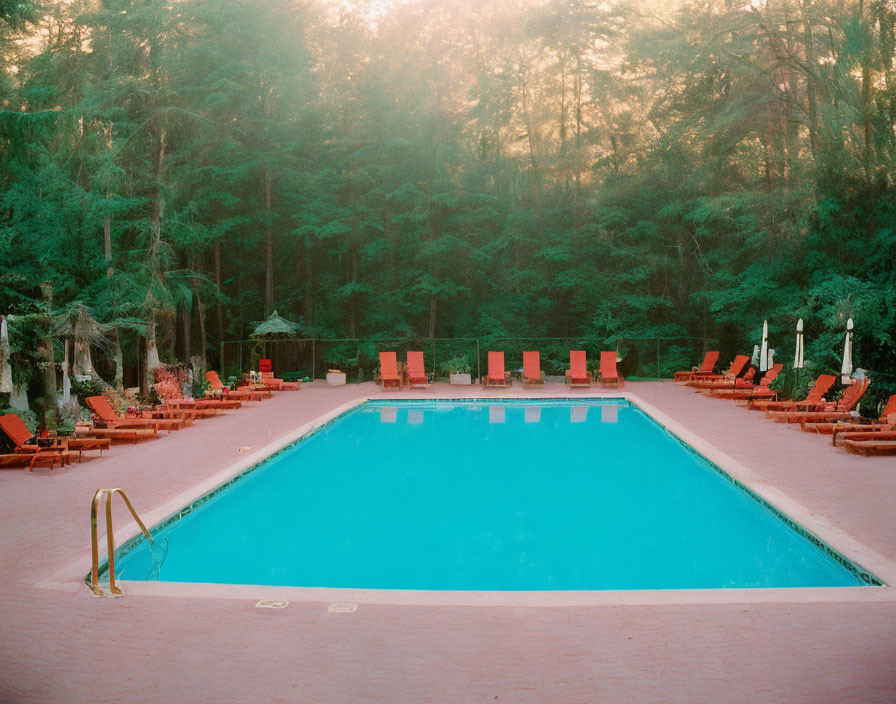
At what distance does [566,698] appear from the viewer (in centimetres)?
328

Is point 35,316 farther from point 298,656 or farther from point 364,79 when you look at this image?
point 364,79

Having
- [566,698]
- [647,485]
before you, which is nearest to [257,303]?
[647,485]

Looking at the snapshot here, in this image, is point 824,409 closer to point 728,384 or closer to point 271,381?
point 728,384

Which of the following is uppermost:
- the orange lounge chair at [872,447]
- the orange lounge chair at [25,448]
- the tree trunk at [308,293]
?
the tree trunk at [308,293]

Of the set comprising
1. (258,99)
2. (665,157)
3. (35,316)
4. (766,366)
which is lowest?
(766,366)

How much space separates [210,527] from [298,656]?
342 cm

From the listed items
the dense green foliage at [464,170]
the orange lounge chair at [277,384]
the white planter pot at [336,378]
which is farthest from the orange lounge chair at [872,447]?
the white planter pot at [336,378]

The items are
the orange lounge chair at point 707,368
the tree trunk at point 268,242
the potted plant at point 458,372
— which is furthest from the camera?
the tree trunk at point 268,242

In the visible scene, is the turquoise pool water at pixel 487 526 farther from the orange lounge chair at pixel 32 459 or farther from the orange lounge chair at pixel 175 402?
the orange lounge chair at pixel 175 402

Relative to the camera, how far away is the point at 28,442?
29.9 feet

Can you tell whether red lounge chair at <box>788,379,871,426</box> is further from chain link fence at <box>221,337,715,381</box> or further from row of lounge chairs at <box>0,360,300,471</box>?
row of lounge chairs at <box>0,360,300,471</box>

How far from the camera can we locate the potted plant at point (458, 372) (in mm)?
18547

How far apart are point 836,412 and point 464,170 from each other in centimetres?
1763

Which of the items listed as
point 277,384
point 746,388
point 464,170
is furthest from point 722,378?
point 464,170
